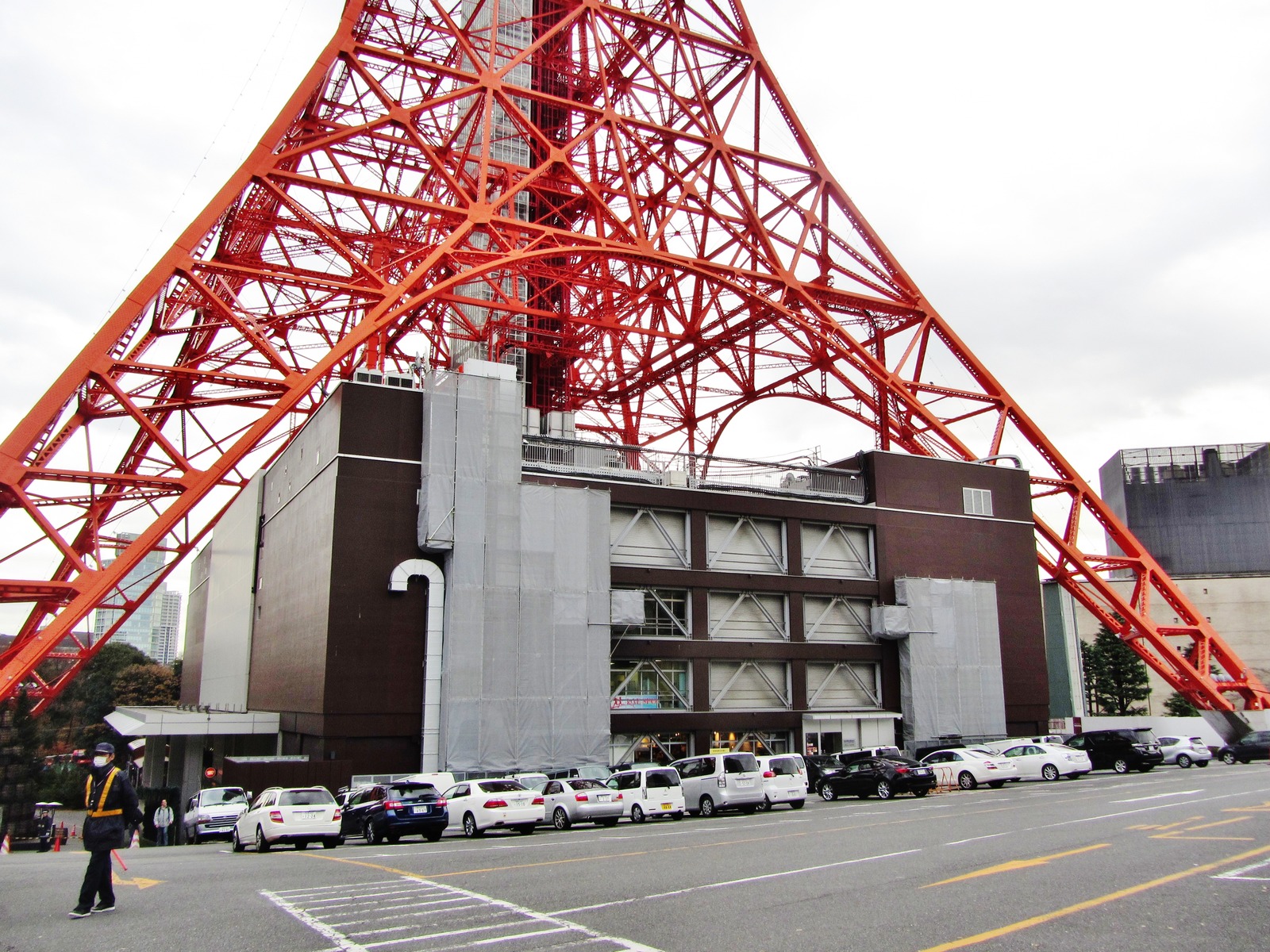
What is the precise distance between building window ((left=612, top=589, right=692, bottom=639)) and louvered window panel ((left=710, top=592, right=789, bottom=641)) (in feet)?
3.61

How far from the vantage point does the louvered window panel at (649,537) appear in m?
38.1

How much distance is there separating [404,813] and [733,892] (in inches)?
504

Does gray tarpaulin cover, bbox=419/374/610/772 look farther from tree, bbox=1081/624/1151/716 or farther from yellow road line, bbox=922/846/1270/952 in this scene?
tree, bbox=1081/624/1151/716

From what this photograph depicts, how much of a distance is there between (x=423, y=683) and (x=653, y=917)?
22.7 meters

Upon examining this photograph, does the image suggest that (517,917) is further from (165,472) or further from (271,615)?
(271,615)

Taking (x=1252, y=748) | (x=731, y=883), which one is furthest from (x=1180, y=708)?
(x=731, y=883)

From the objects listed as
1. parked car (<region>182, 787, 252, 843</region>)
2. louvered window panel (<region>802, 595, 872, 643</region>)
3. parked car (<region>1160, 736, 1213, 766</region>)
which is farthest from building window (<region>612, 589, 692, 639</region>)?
parked car (<region>1160, 736, 1213, 766</region>)

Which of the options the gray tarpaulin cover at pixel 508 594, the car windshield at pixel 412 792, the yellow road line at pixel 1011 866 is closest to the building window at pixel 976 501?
the gray tarpaulin cover at pixel 508 594

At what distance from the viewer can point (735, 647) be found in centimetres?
3909

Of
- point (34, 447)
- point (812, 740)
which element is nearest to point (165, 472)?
point (34, 447)

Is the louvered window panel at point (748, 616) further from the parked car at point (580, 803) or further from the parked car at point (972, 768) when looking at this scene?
the parked car at point (580, 803)

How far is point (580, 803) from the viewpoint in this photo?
2548cm

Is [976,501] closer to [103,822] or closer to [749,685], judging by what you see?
[749,685]

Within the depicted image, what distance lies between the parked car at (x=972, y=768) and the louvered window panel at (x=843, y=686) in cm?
647
